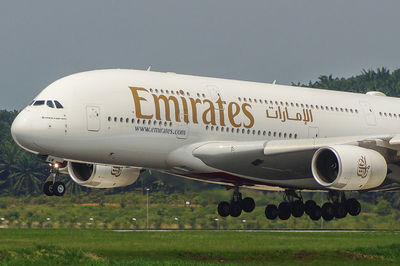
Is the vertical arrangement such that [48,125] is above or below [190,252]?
above

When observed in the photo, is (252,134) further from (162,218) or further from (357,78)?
(357,78)

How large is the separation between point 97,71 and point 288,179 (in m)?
10.4

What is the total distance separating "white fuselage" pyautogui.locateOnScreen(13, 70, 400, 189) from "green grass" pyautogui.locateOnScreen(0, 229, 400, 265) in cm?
859

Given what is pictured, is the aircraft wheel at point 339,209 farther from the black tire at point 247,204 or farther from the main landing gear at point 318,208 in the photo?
the black tire at point 247,204

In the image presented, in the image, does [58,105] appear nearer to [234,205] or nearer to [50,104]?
[50,104]

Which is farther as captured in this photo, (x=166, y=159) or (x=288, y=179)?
(x=288, y=179)

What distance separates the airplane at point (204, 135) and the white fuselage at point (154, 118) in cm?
4

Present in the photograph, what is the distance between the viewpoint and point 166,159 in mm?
41531

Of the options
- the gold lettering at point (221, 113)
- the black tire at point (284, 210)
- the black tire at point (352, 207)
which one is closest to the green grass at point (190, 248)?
the black tire at point (284, 210)

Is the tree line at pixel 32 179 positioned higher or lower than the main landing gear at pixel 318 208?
higher

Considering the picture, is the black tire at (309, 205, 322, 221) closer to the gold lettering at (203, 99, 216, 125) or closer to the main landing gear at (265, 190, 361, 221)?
the main landing gear at (265, 190, 361, 221)

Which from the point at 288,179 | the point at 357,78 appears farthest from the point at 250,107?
the point at 357,78

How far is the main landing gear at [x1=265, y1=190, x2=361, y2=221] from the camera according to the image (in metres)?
48.2

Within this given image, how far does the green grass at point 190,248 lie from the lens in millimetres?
50469
